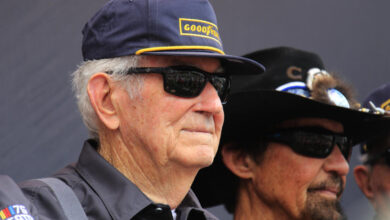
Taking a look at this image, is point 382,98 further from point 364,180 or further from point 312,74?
Result: point 312,74

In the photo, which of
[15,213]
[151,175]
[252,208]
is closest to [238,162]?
[252,208]

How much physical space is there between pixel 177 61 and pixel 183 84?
0.29 feet

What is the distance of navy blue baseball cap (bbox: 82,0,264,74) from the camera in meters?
2.12

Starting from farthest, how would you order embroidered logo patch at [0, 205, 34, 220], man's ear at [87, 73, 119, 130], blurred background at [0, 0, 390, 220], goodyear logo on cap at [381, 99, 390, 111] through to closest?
goodyear logo on cap at [381, 99, 390, 111] < blurred background at [0, 0, 390, 220] < man's ear at [87, 73, 119, 130] < embroidered logo patch at [0, 205, 34, 220]

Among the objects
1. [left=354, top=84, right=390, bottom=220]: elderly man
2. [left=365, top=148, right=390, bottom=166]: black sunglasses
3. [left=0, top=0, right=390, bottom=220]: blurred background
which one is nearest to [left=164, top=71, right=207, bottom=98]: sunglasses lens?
[left=0, top=0, right=390, bottom=220]: blurred background

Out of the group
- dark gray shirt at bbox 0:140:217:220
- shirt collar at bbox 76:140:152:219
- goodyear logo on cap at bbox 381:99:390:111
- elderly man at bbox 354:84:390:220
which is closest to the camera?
dark gray shirt at bbox 0:140:217:220

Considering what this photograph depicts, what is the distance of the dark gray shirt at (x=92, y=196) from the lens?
1.90 metres

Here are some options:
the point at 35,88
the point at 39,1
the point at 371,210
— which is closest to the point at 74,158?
the point at 35,88

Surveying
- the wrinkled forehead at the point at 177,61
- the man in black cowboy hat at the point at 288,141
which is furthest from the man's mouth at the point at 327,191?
the wrinkled forehead at the point at 177,61

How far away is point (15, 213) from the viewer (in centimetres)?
182

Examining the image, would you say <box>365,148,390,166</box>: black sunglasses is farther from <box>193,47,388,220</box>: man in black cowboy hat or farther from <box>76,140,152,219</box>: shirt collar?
<box>76,140,152,219</box>: shirt collar

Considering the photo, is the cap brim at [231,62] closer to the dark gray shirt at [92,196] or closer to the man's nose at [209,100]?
the man's nose at [209,100]

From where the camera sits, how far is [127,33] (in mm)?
2139

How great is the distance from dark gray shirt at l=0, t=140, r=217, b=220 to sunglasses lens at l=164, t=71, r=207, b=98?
0.34 m
